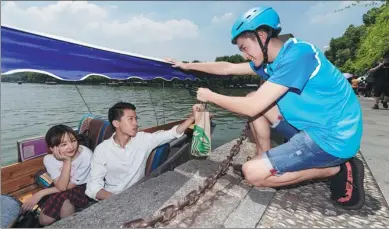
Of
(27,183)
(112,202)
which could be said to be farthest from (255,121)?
(27,183)

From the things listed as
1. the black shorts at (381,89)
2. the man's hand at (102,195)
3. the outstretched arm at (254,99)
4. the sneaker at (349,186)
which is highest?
the outstretched arm at (254,99)

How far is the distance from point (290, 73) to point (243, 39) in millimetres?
630

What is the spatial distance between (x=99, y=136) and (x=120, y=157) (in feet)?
3.47

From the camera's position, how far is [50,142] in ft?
10.8

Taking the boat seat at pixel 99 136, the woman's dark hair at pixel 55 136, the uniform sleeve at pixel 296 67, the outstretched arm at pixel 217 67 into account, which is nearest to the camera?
the uniform sleeve at pixel 296 67

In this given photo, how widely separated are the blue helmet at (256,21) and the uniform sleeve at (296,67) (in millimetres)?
367

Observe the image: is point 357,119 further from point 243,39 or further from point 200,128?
point 200,128

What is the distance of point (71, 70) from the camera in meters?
2.83

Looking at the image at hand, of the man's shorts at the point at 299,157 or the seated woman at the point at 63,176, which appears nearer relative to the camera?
the man's shorts at the point at 299,157

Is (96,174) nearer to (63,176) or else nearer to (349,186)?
(63,176)

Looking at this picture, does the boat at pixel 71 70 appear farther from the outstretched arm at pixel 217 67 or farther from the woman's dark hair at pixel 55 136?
the woman's dark hair at pixel 55 136

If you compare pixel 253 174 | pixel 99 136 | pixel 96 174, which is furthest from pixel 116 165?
pixel 253 174

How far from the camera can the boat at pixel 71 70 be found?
7.75 feet

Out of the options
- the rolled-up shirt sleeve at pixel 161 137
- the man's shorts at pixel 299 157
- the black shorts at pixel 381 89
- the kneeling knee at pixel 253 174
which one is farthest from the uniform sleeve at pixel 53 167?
the black shorts at pixel 381 89
